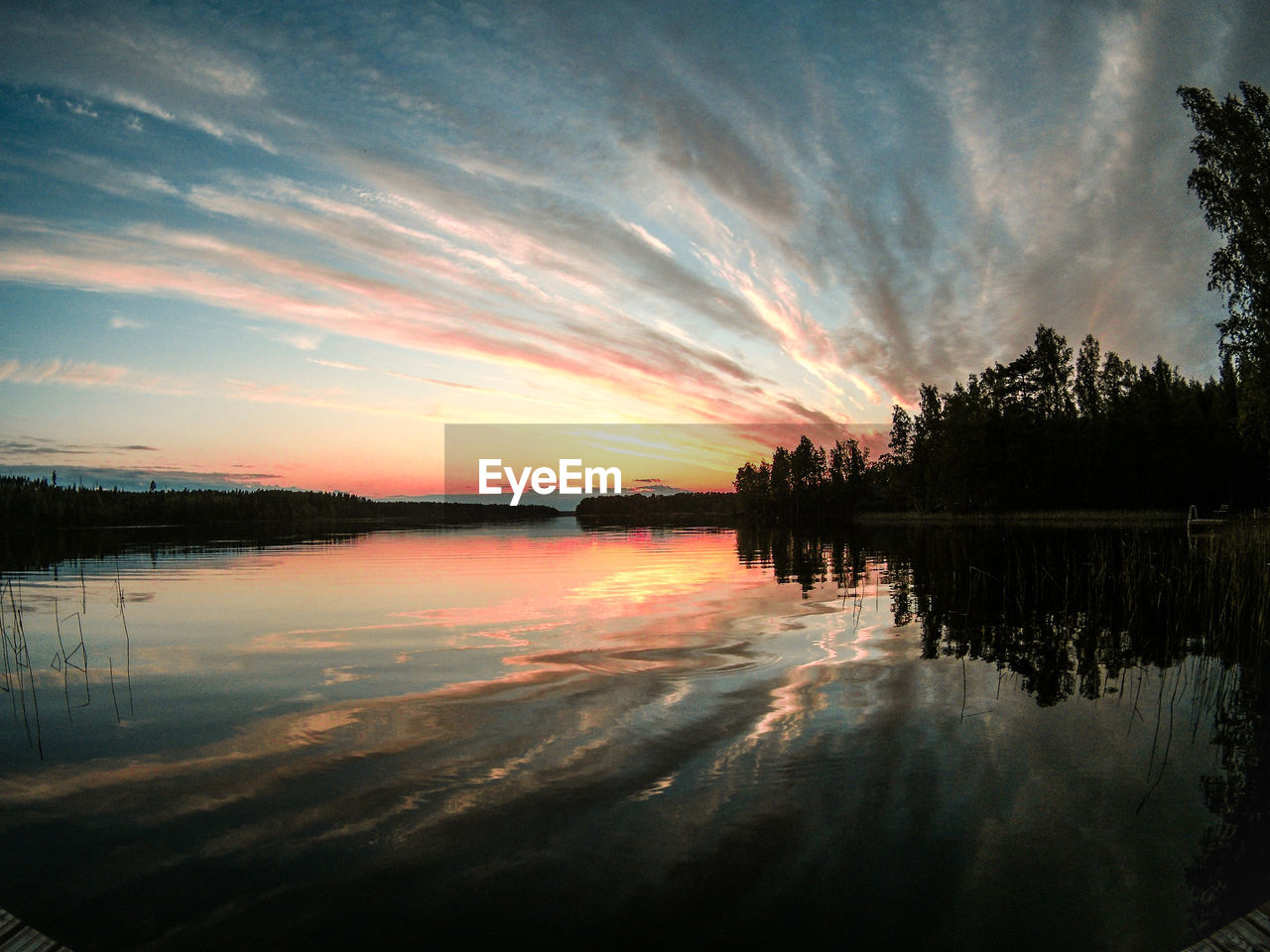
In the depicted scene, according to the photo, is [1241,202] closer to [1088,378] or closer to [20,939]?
[20,939]

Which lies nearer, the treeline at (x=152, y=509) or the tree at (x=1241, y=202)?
the tree at (x=1241, y=202)

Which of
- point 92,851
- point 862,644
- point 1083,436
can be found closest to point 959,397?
point 1083,436

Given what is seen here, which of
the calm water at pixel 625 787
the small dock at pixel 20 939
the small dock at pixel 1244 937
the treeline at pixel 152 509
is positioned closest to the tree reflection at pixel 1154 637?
the calm water at pixel 625 787

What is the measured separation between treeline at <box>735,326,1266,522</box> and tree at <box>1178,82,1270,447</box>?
5681 centimetres

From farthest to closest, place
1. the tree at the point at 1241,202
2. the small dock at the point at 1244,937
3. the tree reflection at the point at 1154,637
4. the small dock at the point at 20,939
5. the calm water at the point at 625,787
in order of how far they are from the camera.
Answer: the tree at the point at 1241,202
the tree reflection at the point at 1154,637
the calm water at the point at 625,787
the small dock at the point at 20,939
the small dock at the point at 1244,937

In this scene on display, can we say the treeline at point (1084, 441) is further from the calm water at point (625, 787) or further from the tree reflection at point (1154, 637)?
the calm water at point (625, 787)

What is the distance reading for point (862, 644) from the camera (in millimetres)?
14875

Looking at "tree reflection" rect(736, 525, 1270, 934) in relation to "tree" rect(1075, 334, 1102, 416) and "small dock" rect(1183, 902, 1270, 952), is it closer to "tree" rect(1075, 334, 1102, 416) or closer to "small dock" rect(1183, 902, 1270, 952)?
"small dock" rect(1183, 902, 1270, 952)

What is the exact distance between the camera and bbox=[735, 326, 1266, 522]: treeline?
81438 millimetres

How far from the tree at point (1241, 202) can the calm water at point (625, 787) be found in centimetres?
2296

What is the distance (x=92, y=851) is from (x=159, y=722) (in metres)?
4.32

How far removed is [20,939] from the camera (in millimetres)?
4422

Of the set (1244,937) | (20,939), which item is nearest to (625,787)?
(20,939)

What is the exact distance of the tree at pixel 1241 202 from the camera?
96.2ft
